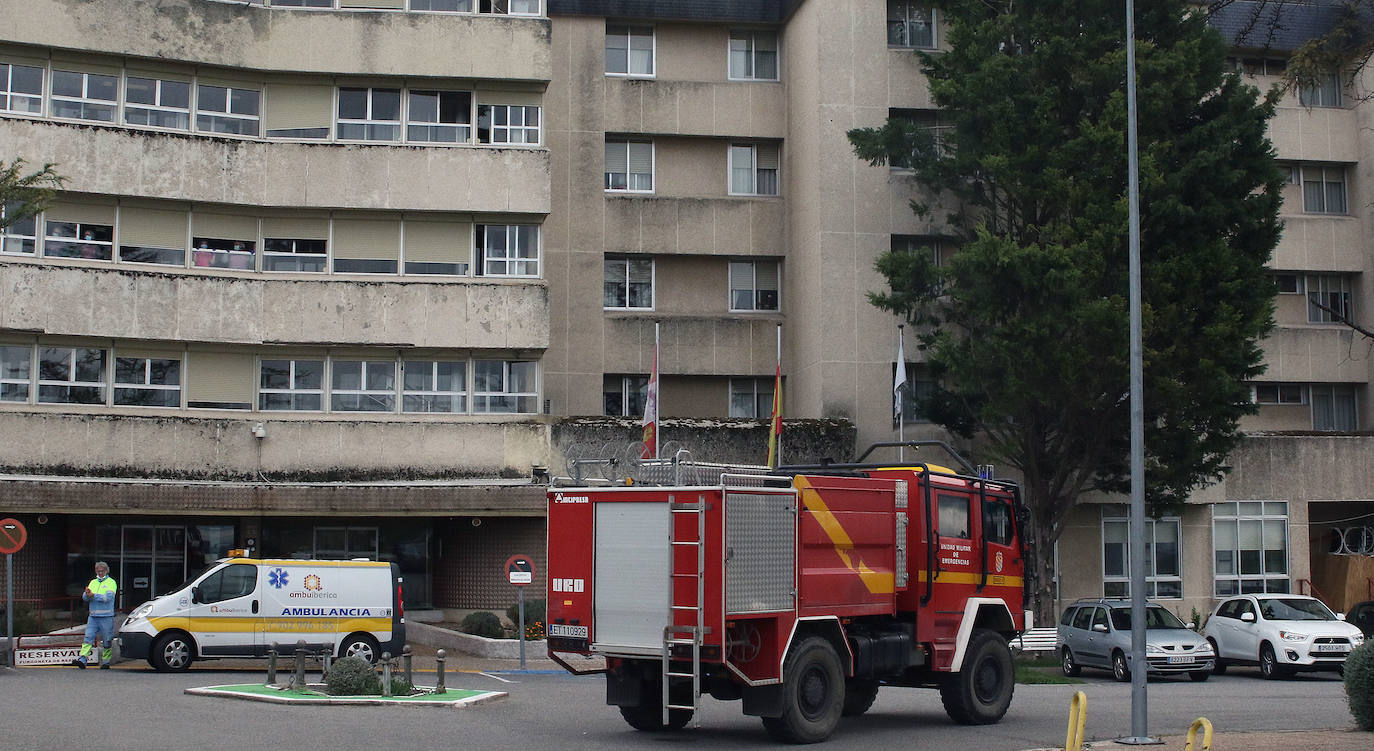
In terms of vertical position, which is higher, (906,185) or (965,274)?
(906,185)

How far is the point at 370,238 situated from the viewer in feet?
110

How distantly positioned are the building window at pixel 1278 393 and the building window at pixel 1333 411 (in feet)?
1.59

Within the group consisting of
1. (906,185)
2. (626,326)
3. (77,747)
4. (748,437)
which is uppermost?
(906,185)

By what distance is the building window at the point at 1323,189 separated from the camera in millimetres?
41031

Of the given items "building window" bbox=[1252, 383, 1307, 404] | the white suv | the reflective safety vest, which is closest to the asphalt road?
the reflective safety vest

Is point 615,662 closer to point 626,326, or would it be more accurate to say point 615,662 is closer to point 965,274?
point 965,274

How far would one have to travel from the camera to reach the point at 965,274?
30562mm

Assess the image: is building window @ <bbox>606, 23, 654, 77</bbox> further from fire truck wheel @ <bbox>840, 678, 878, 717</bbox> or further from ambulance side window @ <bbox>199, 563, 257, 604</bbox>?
fire truck wheel @ <bbox>840, 678, 878, 717</bbox>

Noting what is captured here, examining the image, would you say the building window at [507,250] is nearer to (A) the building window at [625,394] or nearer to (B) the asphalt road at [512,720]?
(A) the building window at [625,394]

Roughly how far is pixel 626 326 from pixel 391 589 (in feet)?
41.9

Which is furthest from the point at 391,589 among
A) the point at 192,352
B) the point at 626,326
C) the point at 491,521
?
the point at 626,326

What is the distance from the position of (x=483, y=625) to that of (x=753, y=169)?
47.6 feet

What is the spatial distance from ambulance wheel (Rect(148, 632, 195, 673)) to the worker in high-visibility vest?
55.0 inches

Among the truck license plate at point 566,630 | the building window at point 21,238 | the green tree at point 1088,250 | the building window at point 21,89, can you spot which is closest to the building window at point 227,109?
the building window at point 21,89
